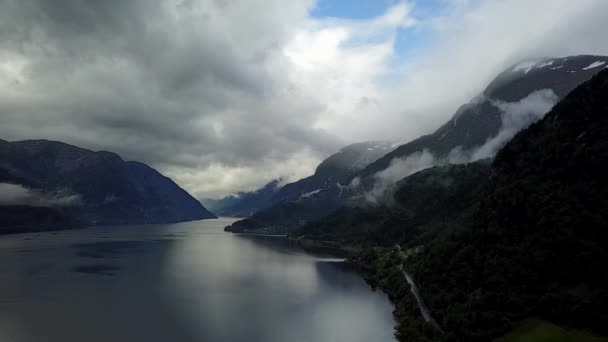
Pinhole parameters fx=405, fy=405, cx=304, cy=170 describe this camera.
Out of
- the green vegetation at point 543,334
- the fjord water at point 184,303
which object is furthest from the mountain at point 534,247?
the fjord water at point 184,303

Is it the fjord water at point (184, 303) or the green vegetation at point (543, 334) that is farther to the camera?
the fjord water at point (184, 303)

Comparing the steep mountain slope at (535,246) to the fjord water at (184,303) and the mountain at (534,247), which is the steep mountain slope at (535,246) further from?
the fjord water at (184,303)

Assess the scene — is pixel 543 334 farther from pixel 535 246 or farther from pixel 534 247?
pixel 535 246

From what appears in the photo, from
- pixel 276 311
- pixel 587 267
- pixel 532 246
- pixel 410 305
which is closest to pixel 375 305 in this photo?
pixel 410 305

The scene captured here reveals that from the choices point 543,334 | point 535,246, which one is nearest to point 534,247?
point 535,246

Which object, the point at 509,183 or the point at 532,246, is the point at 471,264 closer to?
the point at 532,246

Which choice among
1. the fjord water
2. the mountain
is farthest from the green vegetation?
the fjord water

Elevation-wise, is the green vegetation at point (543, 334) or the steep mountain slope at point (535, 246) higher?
the steep mountain slope at point (535, 246)
